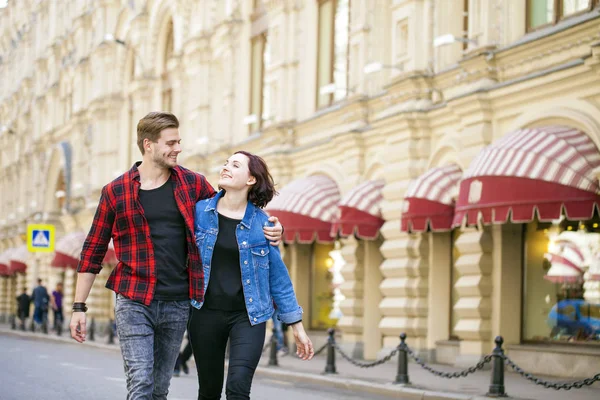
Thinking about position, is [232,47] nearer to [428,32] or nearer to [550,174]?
[428,32]

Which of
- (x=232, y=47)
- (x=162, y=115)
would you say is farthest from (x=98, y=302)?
(x=162, y=115)

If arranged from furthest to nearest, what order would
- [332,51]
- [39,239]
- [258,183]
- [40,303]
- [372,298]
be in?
[40,303], [39,239], [332,51], [372,298], [258,183]

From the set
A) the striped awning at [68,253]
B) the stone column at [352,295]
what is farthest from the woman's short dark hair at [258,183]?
the striped awning at [68,253]

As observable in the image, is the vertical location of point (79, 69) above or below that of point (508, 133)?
above

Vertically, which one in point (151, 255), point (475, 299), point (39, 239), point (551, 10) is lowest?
point (475, 299)

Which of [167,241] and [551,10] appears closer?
[167,241]

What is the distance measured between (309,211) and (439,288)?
428cm

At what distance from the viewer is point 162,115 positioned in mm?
6883

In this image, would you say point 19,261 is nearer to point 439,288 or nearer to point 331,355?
point 439,288

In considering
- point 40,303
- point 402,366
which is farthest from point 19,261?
point 402,366

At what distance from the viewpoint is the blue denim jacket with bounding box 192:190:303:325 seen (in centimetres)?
675

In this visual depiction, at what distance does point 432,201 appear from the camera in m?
20.2

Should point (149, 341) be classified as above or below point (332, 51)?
below

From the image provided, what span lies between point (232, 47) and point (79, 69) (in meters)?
21.7
